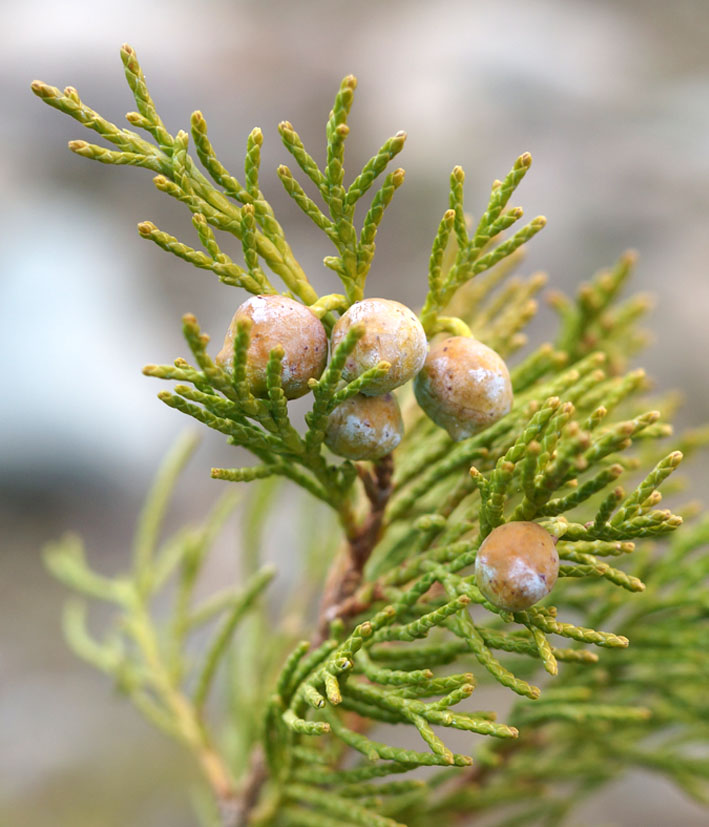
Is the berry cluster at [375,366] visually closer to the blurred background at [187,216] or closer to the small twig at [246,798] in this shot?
the small twig at [246,798]

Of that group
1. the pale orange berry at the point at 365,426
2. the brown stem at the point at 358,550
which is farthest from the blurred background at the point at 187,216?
the pale orange berry at the point at 365,426

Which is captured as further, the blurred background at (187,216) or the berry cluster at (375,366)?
the blurred background at (187,216)

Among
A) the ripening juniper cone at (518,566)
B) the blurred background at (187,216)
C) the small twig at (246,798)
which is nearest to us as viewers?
the ripening juniper cone at (518,566)

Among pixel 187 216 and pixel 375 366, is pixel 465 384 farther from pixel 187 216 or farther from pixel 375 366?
pixel 187 216

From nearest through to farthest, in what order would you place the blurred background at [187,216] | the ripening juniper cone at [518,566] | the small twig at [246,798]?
the ripening juniper cone at [518,566]
the small twig at [246,798]
the blurred background at [187,216]

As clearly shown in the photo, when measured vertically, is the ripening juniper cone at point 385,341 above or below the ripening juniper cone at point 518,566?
above

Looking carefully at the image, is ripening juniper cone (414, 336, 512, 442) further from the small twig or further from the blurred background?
the blurred background

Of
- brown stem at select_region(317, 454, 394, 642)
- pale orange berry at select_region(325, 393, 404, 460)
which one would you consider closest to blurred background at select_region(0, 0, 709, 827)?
brown stem at select_region(317, 454, 394, 642)
